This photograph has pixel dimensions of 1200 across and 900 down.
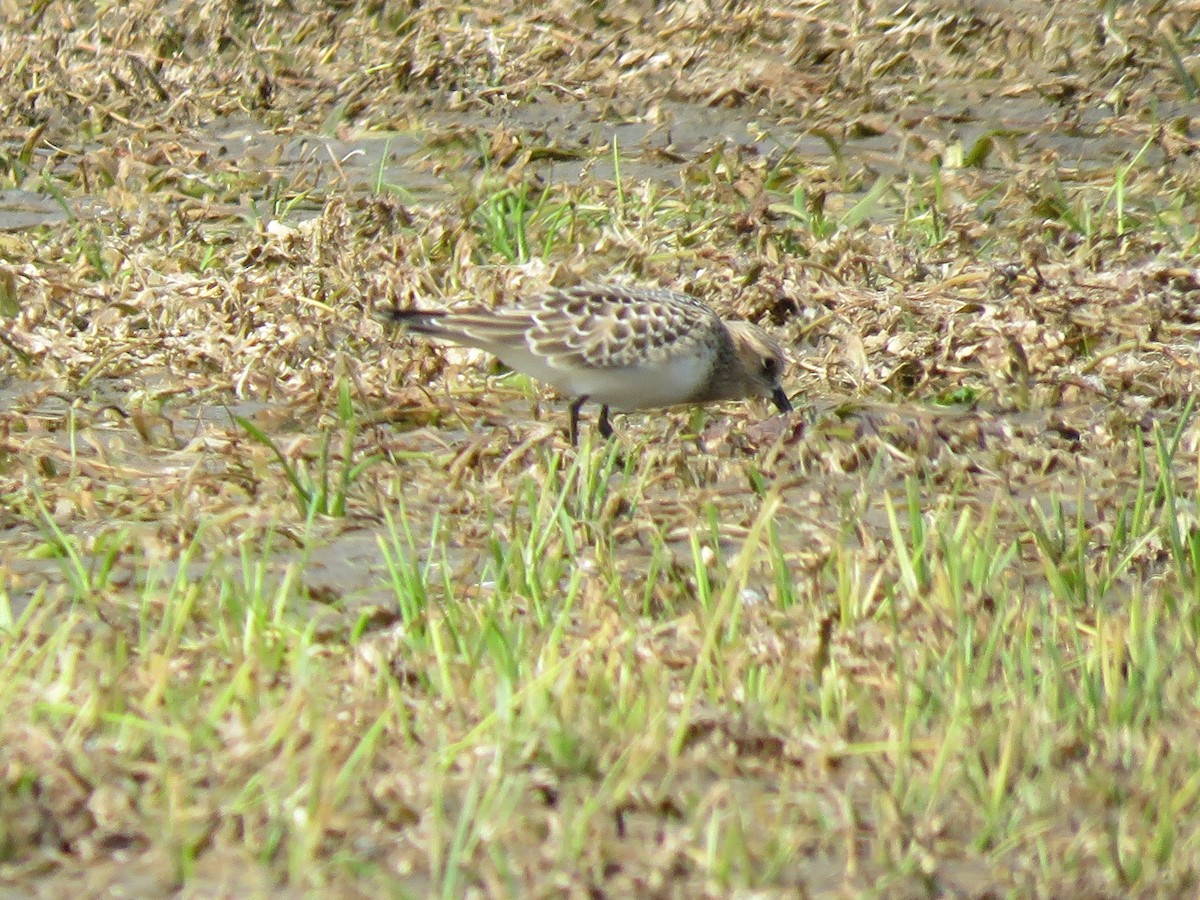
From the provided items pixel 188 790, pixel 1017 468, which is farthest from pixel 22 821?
pixel 1017 468

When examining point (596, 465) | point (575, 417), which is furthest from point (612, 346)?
point (596, 465)

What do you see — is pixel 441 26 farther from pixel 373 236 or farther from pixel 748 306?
pixel 748 306

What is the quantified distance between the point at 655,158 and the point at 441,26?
1892 millimetres

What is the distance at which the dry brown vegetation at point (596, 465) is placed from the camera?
4391 millimetres

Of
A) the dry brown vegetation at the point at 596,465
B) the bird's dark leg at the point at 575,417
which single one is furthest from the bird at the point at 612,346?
the dry brown vegetation at the point at 596,465

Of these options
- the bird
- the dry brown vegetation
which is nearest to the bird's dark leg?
the bird

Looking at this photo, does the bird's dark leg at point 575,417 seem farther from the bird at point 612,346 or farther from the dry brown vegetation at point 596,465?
the dry brown vegetation at point 596,465

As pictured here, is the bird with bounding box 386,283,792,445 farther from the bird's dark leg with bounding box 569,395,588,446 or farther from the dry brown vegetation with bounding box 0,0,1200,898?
the dry brown vegetation with bounding box 0,0,1200,898

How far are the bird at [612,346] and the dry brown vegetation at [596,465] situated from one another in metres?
0.21

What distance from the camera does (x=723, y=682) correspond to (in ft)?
16.3

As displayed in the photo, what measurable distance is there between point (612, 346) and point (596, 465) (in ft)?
Answer: 2.83

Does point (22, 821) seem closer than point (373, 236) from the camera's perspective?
Yes

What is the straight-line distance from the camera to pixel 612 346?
24.2ft

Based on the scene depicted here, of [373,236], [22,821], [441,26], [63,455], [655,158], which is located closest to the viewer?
[22,821]
